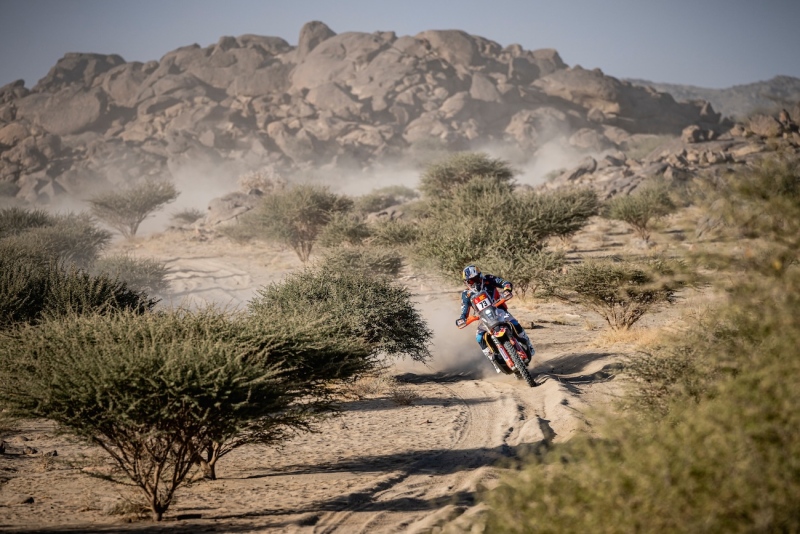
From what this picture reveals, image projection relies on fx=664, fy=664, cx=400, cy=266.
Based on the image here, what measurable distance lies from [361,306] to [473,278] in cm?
263

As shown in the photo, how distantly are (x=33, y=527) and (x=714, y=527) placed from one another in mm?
6192

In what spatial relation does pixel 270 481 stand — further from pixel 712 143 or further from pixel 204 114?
pixel 204 114

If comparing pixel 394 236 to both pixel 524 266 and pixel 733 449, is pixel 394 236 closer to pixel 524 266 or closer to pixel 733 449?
pixel 524 266

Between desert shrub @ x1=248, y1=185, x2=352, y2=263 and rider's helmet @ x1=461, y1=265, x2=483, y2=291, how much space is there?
69.8ft

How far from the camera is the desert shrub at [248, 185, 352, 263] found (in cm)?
3375

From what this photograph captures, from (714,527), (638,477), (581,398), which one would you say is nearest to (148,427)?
(638,477)

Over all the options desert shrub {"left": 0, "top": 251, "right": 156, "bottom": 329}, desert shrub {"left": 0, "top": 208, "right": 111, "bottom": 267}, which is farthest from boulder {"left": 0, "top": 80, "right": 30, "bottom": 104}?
desert shrub {"left": 0, "top": 251, "right": 156, "bottom": 329}

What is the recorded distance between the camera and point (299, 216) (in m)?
34.0

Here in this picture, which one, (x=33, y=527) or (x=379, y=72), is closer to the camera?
(x=33, y=527)

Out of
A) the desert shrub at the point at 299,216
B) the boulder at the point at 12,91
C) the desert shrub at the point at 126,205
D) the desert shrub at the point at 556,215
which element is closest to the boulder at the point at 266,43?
the boulder at the point at 12,91

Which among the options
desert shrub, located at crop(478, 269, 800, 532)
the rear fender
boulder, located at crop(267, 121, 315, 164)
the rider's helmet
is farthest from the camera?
boulder, located at crop(267, 121, 315, 164)

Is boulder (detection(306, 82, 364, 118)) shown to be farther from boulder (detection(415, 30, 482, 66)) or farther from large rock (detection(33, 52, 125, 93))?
large rock (detection(33, 52, 125, 93))

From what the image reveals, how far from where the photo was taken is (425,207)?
37.7m

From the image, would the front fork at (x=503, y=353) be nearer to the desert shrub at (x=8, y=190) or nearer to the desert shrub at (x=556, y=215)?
the desert shrub at (x=556, y=215)
